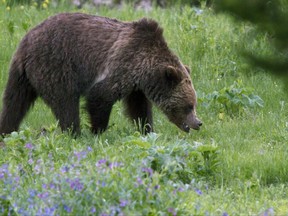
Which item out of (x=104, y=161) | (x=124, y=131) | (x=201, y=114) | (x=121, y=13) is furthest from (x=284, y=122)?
(x=121, y=13)

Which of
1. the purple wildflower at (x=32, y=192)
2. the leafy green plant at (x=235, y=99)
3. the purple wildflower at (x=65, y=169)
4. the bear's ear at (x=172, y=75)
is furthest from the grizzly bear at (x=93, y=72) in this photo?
the purple wildflower at (x=32, y=192)

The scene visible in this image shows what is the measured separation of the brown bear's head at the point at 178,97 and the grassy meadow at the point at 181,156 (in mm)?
205

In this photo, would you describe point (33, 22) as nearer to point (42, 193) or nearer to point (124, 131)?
point (124, 131)

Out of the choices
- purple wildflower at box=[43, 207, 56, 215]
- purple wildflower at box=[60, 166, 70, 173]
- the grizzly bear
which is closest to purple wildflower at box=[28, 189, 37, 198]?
purple wildflower at box=[60, 166, 70, 173]

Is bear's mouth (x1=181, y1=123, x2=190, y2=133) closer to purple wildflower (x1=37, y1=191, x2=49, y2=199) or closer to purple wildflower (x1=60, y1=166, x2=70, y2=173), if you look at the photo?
purple wildflower (x1=60, y1=166, x2=70, y2=173)

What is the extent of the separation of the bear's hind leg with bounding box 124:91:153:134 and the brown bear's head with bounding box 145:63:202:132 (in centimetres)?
26

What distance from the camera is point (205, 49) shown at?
12.0 m

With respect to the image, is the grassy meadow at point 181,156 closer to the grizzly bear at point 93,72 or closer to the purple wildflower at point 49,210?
the purple wildflower at point 49,210

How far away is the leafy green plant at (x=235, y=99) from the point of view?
32.6ft

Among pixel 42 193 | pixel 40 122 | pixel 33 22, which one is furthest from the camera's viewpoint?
pixel 33 22

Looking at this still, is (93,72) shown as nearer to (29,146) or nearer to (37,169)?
(29,146)

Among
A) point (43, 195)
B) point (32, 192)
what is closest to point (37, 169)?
point (32, 192)

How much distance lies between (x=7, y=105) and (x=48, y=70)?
27.7 inches

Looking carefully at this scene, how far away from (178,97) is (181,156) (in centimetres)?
225
